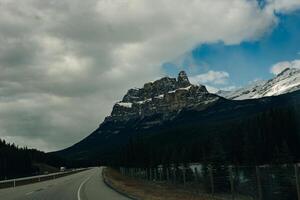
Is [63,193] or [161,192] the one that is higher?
[63,193]

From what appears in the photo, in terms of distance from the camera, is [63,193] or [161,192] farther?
[63,193]

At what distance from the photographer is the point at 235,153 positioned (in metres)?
100

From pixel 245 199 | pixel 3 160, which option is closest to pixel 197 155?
pixel 3 160

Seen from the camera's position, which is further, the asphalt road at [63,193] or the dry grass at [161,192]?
the asphalt road at [63,193]

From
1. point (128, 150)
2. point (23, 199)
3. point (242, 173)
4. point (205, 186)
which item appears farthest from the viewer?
point (128, 150)

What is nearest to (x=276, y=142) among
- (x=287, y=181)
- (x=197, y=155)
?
(x=197, y=155)

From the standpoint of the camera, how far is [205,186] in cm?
3256

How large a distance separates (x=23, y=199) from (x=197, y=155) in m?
91.8

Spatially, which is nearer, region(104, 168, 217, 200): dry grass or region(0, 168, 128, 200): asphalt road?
region(104, 168, 217, 200): dry grass

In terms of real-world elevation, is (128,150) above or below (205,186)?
above

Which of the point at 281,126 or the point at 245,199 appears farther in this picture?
the point at 281,126

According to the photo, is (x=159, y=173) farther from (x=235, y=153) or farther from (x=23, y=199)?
(x=235, y=153)

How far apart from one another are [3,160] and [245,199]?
12417 centimetres

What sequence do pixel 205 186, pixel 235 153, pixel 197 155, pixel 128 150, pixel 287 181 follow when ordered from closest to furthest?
pixel 287 181 → pixel 205 186 → pixel 235 153 → pixel 197 155 → pixel 128 150
